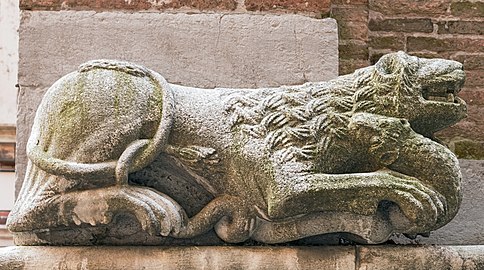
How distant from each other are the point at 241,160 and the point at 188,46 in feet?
3.02

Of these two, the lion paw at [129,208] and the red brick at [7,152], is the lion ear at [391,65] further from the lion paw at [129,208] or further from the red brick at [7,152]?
the red brick at [7,152]

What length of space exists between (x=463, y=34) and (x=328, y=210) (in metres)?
1.73

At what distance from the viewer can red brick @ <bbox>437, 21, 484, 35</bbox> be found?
3959 mm

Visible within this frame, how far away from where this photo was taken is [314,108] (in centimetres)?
262

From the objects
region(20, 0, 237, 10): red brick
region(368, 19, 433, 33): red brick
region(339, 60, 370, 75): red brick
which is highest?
region(20, 0, 237, 10): red brick

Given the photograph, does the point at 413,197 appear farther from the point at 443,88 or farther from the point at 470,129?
the point at 470,129

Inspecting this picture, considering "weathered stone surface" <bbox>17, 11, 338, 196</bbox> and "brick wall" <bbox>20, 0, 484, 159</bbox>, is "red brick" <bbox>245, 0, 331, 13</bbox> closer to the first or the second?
"weathered stone surface" <bbox>17, 11, 338, 196</bbox>

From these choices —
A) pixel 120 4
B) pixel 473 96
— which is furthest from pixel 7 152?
pixel 473 96

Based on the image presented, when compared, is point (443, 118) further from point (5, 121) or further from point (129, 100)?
point (5, 121)

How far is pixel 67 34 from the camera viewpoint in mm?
3357

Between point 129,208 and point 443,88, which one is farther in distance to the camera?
point 443,88

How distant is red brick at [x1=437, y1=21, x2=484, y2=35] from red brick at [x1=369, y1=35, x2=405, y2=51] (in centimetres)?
20

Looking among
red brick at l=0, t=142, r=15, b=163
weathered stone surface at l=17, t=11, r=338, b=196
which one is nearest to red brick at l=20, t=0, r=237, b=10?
weathered stone surface at l=17, t=11, r=338, b=196

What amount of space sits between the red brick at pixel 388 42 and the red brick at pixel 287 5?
0.55 m
